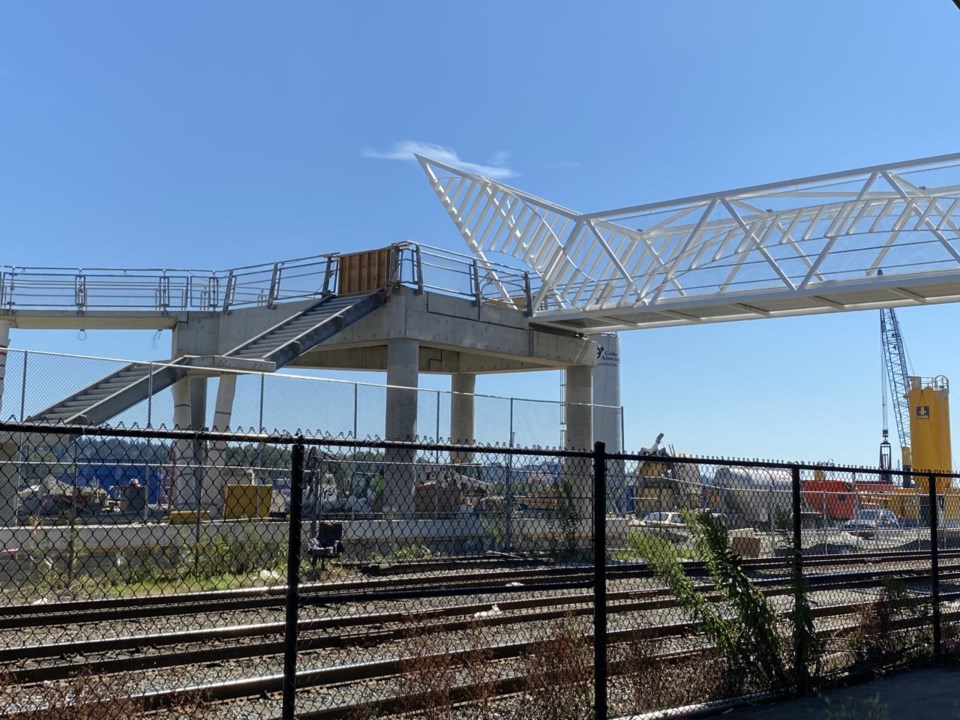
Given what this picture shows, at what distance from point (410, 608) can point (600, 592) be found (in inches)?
276

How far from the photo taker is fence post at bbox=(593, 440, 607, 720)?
7.20 meters

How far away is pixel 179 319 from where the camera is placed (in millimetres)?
32250

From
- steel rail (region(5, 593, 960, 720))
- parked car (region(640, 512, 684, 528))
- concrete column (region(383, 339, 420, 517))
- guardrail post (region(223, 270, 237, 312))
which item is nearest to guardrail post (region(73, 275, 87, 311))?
guardrail post (region(223, 270, 237, 312))

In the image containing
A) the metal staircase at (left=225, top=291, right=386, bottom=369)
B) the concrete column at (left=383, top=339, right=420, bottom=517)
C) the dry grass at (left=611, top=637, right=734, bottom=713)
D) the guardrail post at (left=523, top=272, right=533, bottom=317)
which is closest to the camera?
the dry grass at (left=611, top=637, right=734, bottom=713)

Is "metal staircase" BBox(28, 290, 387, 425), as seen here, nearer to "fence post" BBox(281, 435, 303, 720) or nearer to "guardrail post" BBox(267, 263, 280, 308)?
"guardrail post" BBox(267, 263, 280, 308)

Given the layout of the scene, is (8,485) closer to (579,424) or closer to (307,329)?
(307,329)

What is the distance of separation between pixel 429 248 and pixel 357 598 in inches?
921

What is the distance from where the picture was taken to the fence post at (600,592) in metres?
7.20

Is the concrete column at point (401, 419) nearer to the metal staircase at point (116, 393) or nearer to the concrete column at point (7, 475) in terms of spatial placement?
the metal staircase at point (116, 393)

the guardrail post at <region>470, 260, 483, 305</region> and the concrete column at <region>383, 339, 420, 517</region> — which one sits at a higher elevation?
the guardrail post at <region>470, 260, 483, 305</region>

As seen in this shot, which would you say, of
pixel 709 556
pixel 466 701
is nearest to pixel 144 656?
pixel 466 701

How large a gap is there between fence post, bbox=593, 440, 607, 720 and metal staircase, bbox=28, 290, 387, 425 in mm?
11089

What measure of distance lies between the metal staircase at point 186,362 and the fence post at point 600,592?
36.4 feet

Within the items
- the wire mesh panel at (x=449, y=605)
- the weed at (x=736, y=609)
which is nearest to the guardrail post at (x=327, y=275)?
the wire mesh panel at (x=449, y=605)
